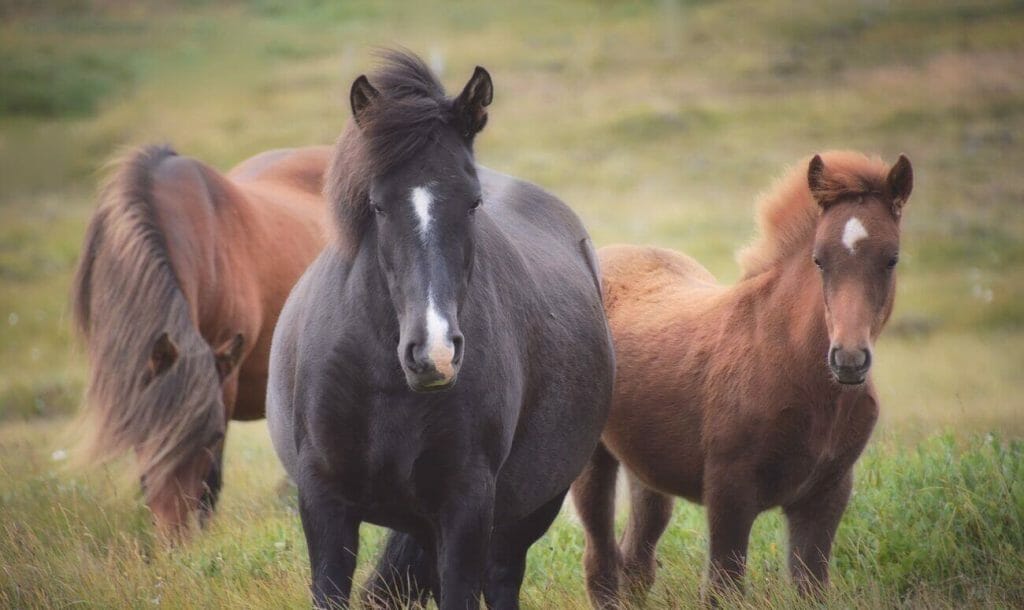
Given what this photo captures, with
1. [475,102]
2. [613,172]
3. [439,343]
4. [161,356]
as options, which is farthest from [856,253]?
[613,172]

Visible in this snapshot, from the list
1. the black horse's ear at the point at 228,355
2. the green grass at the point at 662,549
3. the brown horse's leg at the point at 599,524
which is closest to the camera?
the green grass at the point at 662,549

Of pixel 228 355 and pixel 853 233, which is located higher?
pixel 853 233

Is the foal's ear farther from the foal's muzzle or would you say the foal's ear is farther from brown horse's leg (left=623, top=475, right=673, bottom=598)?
brown horse's leg (left=623, top=475, right=673, bottom=598)

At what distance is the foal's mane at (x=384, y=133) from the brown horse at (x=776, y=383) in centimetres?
170

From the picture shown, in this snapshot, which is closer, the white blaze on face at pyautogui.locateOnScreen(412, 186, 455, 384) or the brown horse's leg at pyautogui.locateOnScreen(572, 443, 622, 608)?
the white blaze on face at pyautogui.locateOnScreen(412, 186, 455, 384)

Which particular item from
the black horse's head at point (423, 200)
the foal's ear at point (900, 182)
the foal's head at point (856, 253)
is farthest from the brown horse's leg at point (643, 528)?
the black horse's head at point (423, 200)

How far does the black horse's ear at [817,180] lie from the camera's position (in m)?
4.52

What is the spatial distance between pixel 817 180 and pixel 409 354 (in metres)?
2.13

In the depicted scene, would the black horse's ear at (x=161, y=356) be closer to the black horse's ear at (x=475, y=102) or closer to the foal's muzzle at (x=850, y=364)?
the black horse's ear at (x=475, y=102)

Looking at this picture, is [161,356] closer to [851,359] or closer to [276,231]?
[276,231]

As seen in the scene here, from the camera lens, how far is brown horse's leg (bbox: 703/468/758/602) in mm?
4484

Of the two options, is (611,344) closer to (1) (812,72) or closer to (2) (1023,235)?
(2) (1023,235)

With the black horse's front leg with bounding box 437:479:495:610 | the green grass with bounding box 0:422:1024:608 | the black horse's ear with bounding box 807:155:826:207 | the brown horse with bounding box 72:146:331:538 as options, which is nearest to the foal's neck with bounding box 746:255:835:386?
the black horse's ear with bounding box 807:155:826:207

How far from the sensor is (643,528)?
558cm
